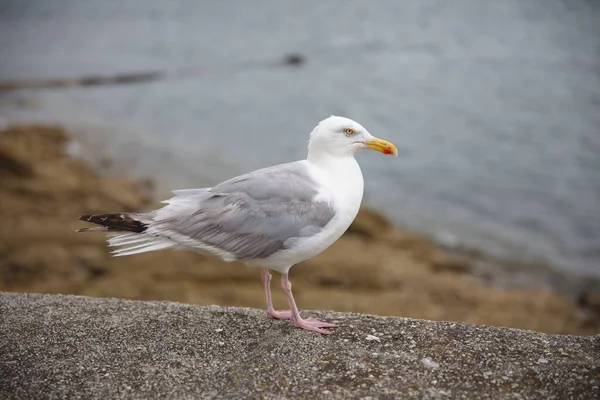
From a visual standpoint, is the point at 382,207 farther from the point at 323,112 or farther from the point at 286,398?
the point at 286,398

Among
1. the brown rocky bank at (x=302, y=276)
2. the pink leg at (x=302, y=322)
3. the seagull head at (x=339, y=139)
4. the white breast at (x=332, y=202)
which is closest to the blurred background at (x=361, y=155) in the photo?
the brown rocky bank at (x=302, y=276)

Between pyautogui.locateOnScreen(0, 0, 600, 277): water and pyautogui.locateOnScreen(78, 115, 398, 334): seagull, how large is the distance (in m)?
7.01

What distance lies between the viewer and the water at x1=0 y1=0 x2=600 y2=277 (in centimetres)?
1297

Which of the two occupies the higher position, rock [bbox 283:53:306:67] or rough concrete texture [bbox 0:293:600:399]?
rock [bbox 283:53:306:67]

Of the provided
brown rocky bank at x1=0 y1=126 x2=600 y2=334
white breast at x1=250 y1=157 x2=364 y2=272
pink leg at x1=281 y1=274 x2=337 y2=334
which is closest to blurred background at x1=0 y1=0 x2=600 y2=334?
brown rocky bank at x1=0 y1=126 x2=600 y2=334

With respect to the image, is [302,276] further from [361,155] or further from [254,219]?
[361,155]

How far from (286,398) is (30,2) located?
130ft

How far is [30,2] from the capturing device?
3825 centimetres

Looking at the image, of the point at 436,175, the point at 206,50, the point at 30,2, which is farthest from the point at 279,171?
the point at 30,2

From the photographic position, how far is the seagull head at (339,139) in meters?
4.98

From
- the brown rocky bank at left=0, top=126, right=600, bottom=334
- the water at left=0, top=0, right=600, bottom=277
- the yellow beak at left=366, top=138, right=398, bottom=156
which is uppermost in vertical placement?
the yellow beak at left=366, top=138, right=398, bottom=156

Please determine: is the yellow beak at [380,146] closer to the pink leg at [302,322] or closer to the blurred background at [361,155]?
the pink leg at [302,322]

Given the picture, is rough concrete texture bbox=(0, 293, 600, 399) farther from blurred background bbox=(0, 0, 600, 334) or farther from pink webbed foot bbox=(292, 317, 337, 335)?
blurred background bbox=(0, 0, 600, 334)

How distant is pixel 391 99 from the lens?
19.1m
